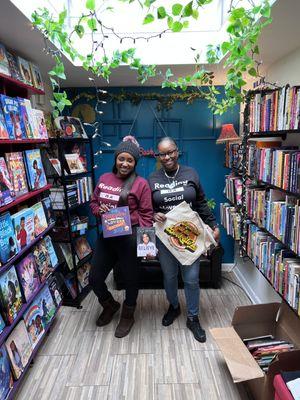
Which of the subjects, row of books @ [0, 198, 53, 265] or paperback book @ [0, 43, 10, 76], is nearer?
row of books @ [0, 198, 53, 265]

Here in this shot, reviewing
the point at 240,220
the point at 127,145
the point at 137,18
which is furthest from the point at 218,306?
the point at 137,18

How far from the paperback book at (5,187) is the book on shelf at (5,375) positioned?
0.79 meters

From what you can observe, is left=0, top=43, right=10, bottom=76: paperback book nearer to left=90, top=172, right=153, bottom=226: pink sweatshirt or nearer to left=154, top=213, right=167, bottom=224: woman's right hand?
left=90, top=172, right=153, bottom=226: pink sweatshirt

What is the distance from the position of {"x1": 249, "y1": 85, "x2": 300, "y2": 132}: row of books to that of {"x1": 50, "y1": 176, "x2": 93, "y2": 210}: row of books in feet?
5.20

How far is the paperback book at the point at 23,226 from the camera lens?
1685 millimetres

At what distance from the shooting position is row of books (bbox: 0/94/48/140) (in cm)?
158

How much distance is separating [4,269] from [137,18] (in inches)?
80.1

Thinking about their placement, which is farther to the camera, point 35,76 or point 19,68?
point 35,76

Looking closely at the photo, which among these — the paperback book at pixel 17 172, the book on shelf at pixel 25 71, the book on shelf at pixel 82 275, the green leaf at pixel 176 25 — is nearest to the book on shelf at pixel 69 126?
the book on shelf at pixel 25 71

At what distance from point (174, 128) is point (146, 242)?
1575 mm

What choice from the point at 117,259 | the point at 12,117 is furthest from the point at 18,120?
the point at 117,259

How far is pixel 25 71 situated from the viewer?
6.29 ft

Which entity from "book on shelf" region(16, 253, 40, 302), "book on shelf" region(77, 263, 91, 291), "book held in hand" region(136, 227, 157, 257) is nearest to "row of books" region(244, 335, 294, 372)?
"book held in hand" region(136, 227, 157, 257)

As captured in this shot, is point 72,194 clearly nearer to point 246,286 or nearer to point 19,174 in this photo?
point 19,174
